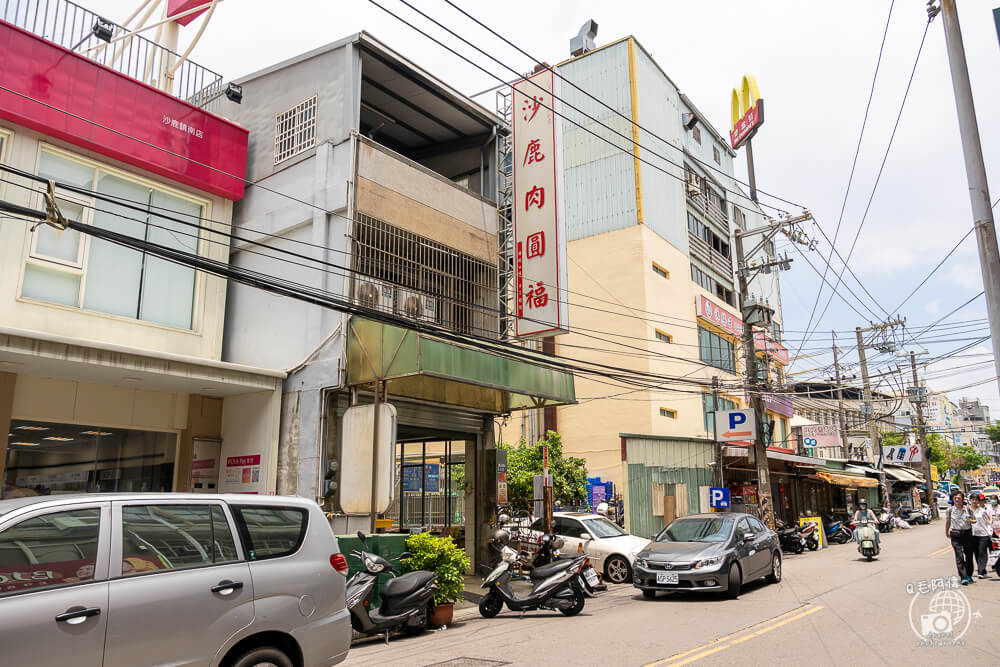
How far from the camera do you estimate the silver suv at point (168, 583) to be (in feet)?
14.0

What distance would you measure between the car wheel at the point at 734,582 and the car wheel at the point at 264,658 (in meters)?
8.93

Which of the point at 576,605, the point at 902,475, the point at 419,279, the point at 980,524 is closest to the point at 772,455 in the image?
the point at 980,524

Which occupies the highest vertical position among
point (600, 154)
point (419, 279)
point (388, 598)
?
point (600, 154)

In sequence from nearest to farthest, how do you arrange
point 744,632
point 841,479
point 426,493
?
point 744,632 → point 426,493 → point 841,479

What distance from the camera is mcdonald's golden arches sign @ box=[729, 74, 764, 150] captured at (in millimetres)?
32531

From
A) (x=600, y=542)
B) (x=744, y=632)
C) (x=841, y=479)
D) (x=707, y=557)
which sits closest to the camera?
(x=744, y=632)

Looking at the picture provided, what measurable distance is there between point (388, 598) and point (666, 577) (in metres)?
5.17

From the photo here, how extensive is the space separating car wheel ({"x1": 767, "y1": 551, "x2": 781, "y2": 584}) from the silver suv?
11.1 m

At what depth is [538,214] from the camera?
1609 centimetres

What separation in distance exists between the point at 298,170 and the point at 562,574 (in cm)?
964

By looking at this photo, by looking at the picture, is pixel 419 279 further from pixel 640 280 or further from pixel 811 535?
pixel 811 535

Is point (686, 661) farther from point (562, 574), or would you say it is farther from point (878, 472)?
point (878, 472)

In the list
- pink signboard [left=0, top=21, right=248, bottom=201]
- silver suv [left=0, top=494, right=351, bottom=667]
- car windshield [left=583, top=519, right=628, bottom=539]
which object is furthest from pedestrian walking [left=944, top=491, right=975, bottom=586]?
pink signboard [left=0, top=21, right=248, bottom=201]

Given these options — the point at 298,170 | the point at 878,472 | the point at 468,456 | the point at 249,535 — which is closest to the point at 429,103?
the point at 298,170
